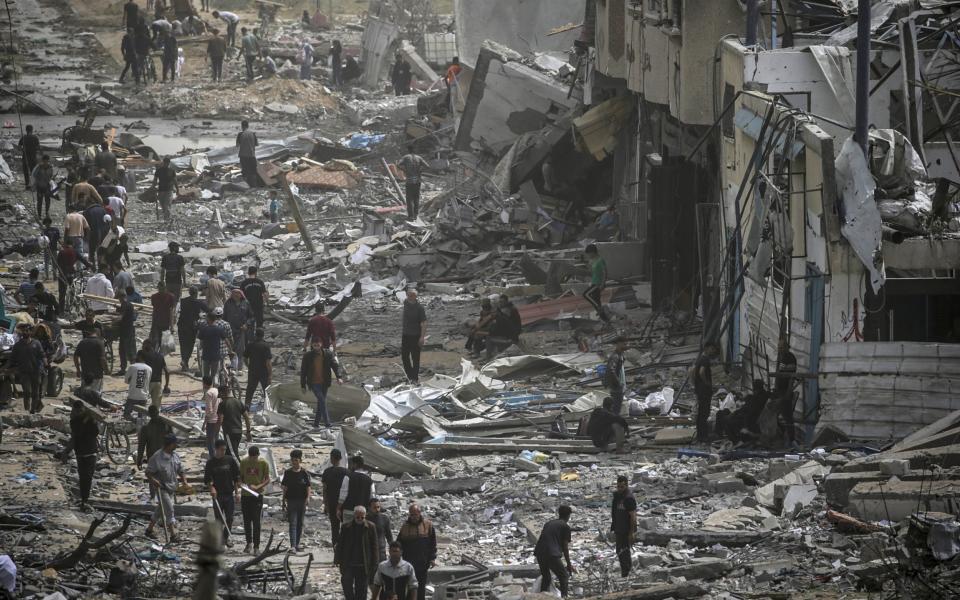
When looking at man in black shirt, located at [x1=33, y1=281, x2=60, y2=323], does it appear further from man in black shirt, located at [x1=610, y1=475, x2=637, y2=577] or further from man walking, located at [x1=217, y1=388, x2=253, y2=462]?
man in black shirt, located at [x1=610, y1=475, x2=637, y2=577]

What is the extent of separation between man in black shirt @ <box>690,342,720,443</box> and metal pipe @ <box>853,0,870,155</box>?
2606 mm

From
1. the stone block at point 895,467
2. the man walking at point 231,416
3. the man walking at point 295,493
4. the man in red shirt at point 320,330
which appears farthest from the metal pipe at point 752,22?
the man walking at point 295,493

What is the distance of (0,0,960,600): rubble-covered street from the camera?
11422 mm

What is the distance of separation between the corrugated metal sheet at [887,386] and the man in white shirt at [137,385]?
24.1 ft

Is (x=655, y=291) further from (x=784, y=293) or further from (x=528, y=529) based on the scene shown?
(x=528, y=529)

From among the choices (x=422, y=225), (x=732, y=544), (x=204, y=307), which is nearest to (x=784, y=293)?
(x=732, y=544)

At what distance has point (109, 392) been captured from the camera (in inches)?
711

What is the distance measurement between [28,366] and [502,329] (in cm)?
628

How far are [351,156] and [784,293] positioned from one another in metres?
19.1

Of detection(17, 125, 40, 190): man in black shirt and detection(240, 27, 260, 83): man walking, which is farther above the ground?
detection(240, 27, 260, 83): man walking

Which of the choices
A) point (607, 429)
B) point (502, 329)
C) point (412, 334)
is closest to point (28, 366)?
point (412, 334)

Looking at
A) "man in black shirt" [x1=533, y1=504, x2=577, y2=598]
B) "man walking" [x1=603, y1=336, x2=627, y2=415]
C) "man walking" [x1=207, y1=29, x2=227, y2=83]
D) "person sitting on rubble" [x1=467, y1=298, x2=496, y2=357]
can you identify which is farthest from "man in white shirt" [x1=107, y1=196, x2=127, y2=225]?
"man walking" [x1=207, y1=29, x2=227, y2=83]

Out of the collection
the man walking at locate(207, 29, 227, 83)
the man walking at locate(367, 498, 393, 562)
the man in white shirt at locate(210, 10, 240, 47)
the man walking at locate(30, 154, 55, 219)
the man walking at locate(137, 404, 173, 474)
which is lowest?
the man walking at locate(367, 498, 393, 562)

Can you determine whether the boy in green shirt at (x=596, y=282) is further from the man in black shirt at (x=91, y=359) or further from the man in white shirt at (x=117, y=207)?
the man in white shirt at (x=117, y=207)
